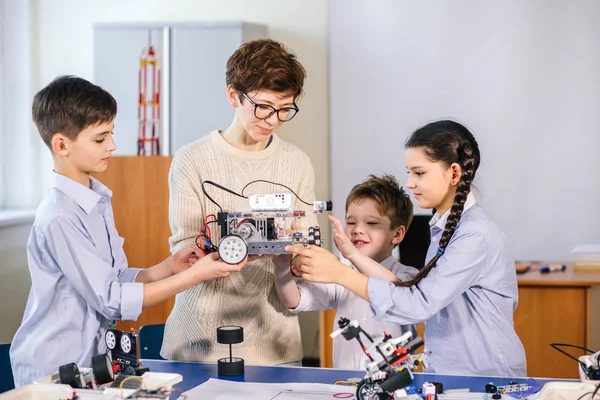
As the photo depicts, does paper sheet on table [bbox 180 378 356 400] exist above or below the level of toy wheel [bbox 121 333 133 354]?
below

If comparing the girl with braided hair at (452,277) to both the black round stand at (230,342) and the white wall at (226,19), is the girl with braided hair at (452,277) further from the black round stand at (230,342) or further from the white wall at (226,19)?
the white wall at (226,19)

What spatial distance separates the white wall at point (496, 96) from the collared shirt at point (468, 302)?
8.20 ft

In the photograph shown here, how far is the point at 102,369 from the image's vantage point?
1665 millimetres

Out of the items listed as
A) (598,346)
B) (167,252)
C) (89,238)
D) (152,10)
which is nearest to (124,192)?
(167,252)

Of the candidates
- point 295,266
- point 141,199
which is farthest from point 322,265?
point 141,199

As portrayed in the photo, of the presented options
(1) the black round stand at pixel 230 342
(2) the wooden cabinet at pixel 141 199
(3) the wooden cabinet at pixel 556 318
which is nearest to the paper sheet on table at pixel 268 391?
(1) the black round stand at pixel 230 342

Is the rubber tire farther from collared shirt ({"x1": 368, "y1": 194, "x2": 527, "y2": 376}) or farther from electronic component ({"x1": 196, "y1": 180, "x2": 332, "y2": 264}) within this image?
collared shirt ({"x1": 368, "y1": 194, "x2": 527, "y2": 376})

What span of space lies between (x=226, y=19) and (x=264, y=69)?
9.57 feet

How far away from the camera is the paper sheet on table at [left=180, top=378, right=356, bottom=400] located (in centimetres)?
173

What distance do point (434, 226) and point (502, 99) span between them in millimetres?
2526

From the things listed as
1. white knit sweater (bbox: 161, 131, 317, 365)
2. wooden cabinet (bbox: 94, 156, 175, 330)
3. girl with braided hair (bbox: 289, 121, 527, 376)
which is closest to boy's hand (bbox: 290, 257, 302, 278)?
girl with braided hair (bbox: 289, 121, 527, 376)

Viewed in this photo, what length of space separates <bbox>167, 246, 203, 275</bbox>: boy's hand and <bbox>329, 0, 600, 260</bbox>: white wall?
257cm

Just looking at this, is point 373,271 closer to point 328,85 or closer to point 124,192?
point 124,192

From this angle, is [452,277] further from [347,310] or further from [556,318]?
[556,318]
